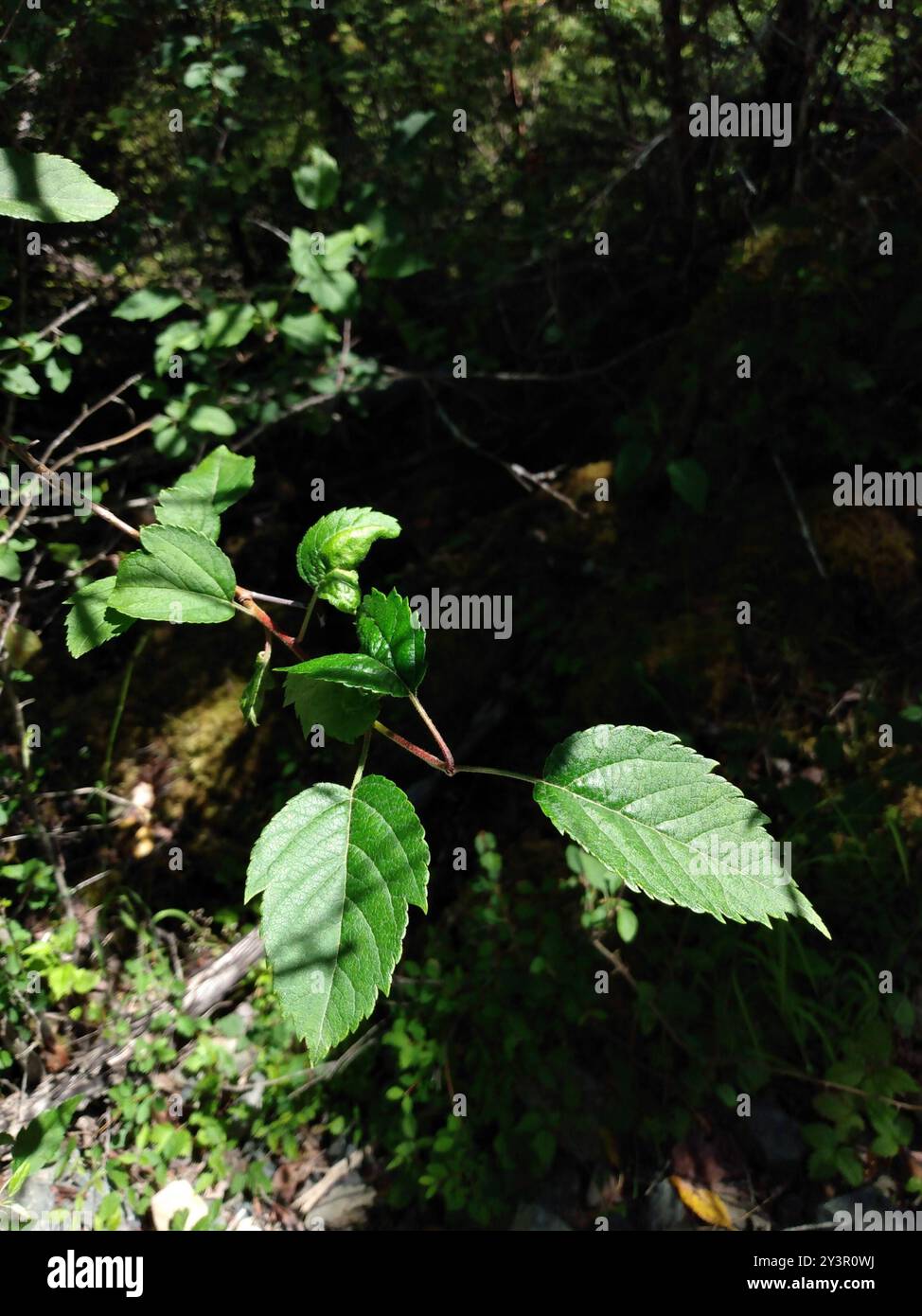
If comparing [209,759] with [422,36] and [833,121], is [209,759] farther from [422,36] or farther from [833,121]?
[833,121]

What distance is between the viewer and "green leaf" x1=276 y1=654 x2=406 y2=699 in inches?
33.7

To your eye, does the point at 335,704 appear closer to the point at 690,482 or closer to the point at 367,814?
the point at 367,814

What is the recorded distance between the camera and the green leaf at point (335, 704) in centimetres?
92

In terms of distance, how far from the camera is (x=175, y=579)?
3.20ft

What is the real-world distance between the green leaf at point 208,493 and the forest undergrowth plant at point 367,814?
12 centimetres

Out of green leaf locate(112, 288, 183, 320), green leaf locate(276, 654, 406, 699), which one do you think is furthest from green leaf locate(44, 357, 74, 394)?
green leaf locate(276, 654, 406, 699)

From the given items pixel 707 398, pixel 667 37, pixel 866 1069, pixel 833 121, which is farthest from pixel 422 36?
pixel 866 1069

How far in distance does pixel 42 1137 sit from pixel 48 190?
1945mm

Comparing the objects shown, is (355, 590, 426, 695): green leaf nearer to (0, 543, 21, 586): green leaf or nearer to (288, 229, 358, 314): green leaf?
(0, 543, 21, 586): green leaf

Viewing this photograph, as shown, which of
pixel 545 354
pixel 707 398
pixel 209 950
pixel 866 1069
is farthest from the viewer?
pixel 545 354

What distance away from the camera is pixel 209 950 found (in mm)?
2625

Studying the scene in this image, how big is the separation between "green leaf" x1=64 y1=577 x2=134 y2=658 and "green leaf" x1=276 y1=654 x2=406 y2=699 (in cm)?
31

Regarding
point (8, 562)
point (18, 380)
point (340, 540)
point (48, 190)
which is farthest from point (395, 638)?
point (18, 380)

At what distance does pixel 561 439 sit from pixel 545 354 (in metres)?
0.36
